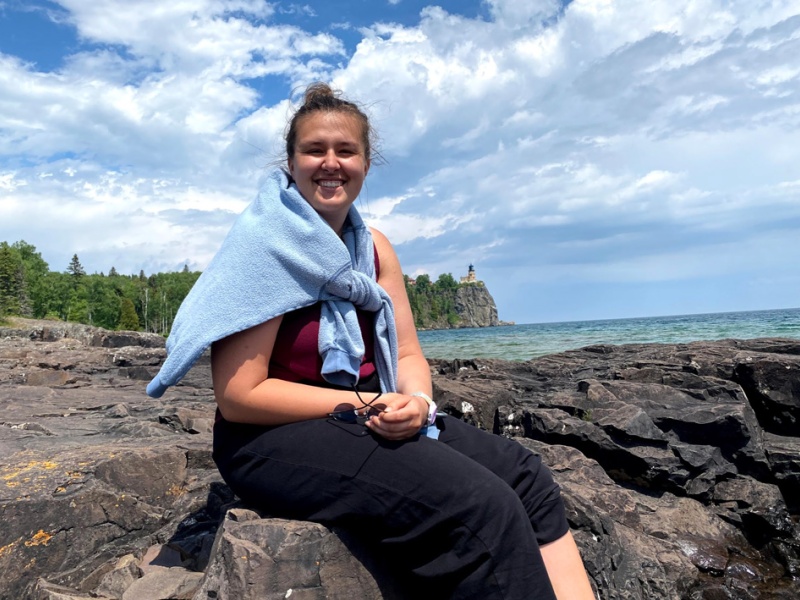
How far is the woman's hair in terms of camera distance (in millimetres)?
2705

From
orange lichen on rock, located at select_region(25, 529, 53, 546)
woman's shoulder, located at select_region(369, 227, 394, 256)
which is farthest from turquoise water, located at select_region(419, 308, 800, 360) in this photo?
orange lichen on rock, located at select_region(25, 529, 53, 546)

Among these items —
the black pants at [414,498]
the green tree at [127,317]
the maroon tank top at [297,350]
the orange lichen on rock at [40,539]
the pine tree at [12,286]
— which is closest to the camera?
the black pants at [414,498]

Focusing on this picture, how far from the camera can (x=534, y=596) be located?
2.04 m

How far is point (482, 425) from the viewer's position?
7848 mm

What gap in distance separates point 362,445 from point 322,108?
1.46m

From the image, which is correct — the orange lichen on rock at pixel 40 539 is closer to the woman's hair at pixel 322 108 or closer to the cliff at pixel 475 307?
the woman's hair at pixel 322 108

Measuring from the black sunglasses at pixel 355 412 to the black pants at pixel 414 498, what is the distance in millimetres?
37

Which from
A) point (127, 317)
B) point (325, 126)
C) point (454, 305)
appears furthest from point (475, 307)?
point (325, 126)

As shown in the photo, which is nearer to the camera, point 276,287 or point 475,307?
point 276,287

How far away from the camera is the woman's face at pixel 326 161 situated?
2650mm

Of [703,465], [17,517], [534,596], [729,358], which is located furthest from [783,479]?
[17,517]

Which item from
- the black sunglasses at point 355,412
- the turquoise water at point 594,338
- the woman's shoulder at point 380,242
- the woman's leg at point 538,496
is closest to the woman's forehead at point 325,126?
the woman's shoulder at point 380,242

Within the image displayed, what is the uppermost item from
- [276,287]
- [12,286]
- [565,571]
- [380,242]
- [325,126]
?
[12,286]

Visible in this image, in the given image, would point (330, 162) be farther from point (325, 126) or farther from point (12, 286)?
point (12, 286)
